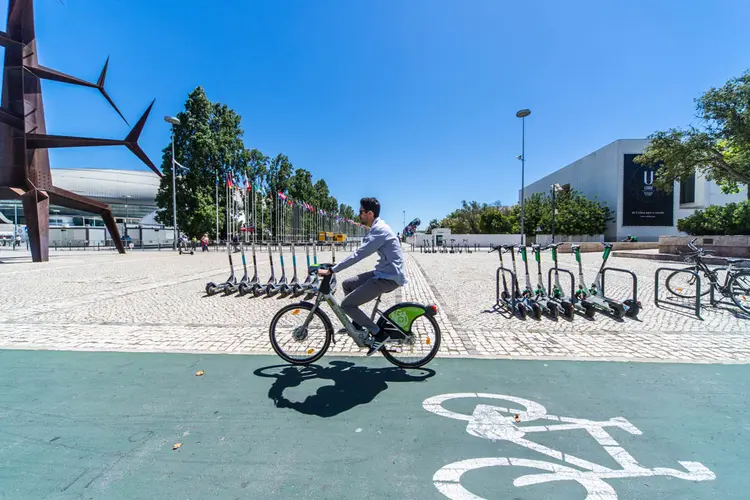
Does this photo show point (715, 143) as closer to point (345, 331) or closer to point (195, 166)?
point (345, 331)

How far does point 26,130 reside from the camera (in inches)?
768

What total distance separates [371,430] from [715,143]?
24369mm

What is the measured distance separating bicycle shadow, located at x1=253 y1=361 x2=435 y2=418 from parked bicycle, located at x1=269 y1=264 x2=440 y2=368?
15cm

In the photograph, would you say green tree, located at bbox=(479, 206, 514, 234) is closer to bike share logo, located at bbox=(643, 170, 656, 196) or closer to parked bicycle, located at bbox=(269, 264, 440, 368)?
bike share logo, located at bbox=(643, 170, 656, 196)

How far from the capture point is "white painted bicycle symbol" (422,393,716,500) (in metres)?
2.38

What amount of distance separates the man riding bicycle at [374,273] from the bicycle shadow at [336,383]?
33 centimetres

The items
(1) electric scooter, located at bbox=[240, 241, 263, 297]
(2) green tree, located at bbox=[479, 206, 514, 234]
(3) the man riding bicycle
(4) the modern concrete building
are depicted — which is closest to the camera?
(3) the man riding bicycle

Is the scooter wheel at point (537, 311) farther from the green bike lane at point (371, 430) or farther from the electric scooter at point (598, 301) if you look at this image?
the green bike lane at point (371, 430)

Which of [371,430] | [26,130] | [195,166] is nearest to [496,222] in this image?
[195,166]

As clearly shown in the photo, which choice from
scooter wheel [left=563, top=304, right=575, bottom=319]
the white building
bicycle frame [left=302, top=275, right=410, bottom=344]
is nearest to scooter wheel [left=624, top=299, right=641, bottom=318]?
scooter wheel [left=563, top=304, right=575, bottom=319]

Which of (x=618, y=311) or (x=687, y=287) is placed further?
(x=687, y=287)

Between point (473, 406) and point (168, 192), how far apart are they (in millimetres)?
42155

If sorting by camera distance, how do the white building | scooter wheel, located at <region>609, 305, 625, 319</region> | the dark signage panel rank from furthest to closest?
the dark signage panel, the white building, scooter wheel, located at <region>609, 305, 625, 319</region>

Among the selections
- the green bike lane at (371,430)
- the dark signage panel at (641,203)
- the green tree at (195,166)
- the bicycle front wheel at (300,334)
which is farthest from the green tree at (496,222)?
the bicycle front wheel at (300,334)
